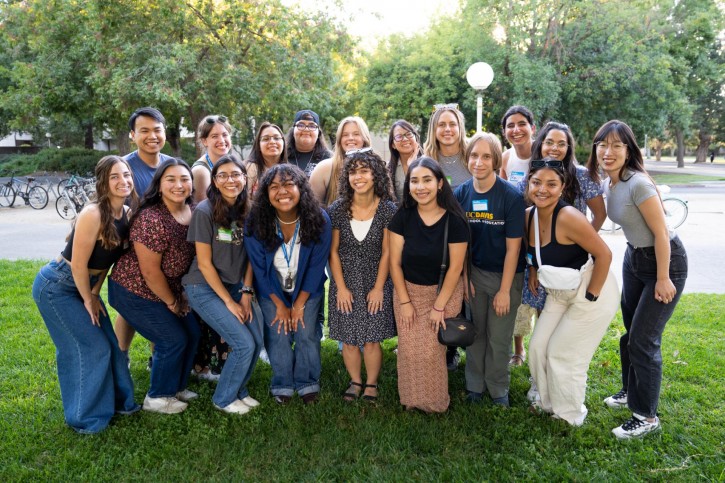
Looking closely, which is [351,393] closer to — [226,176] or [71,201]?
[226,176]

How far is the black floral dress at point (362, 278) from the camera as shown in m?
3.83

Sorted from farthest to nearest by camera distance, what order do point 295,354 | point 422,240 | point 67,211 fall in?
1. point 67,211
2. point 295,354
3. point 422,240

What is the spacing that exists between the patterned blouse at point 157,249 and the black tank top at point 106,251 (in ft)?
0.22

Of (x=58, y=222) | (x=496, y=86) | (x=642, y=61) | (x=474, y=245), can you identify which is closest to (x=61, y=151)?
(x=58, y=222)

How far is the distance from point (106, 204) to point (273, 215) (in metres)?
1.12

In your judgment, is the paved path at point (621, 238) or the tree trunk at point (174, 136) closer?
the paved path at point (621, 238)

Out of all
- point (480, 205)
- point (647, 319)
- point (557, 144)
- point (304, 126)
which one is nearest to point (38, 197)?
point (304, 126)

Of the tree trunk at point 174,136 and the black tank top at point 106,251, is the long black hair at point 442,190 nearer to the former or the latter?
the black tank top at point 106,251

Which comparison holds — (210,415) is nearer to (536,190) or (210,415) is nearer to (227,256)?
(227,256)

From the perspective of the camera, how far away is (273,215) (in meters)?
3.80

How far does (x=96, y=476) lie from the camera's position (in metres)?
3.17

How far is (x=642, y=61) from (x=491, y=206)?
766 inches

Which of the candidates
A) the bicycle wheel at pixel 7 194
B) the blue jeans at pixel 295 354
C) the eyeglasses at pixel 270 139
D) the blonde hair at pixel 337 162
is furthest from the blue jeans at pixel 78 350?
the bicycle wheel at pixel 7 194

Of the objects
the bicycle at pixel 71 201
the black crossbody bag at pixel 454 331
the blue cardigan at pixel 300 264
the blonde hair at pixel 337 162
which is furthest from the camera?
the bicycle at pixel 71 201
